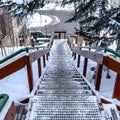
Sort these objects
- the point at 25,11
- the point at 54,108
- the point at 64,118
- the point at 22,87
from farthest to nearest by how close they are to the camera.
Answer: the point at 25,11, the point at 22,87, the point at 54,108, the point at 64,118

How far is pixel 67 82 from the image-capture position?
16.8ft

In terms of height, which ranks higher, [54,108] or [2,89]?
[54,108]

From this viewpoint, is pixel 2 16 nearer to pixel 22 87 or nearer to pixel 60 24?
pixel 22 87

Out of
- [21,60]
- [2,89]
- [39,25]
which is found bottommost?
[39,25]

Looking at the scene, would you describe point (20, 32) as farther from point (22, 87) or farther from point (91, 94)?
point (91, 94)

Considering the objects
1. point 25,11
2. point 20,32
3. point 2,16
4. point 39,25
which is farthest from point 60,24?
point 25,11

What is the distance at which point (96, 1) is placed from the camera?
668cm

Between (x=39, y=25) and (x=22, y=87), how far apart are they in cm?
2968

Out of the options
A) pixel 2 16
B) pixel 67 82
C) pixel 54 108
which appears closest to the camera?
pixel 54 108

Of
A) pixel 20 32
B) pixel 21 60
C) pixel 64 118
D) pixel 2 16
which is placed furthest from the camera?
pixel 20 32

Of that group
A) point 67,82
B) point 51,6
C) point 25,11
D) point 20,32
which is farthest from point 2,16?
point 51,6

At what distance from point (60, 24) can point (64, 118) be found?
3139cm

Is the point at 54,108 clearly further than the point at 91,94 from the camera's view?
No

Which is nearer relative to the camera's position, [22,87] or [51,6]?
[22,87]
